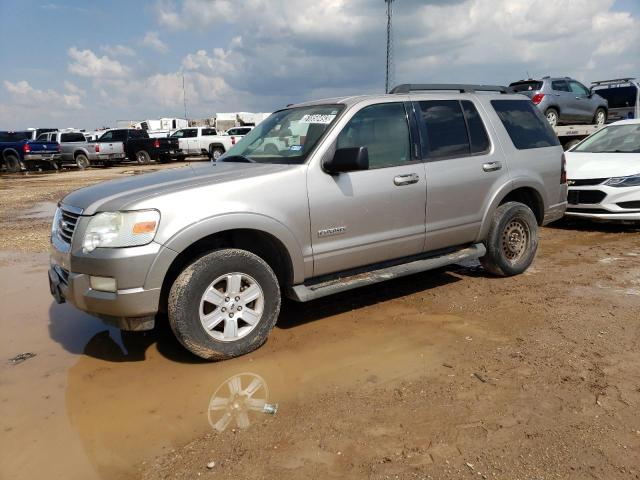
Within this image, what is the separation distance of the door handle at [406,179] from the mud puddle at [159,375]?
118 centimetres

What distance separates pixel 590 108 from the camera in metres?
15.1

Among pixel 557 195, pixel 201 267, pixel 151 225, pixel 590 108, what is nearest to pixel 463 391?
pixel 201 267

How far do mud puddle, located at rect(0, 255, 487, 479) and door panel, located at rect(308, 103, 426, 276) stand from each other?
1.99 ft

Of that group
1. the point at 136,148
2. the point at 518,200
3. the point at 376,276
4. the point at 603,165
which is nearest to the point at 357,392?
the point at 376,276

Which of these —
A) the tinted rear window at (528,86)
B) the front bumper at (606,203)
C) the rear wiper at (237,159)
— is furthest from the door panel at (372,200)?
the tinted rear window at (528,86)

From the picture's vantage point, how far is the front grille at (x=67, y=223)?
360 centimetres

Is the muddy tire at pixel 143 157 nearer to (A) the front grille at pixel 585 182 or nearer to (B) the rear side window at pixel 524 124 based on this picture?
(A) the front grille at pixel 585 182

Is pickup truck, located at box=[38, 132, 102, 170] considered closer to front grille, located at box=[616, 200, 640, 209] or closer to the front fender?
front grille, located at box=[616, 200, 640, 209]

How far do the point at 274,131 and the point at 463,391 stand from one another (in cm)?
279

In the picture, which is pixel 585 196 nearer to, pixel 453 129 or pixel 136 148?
pixel 453 129

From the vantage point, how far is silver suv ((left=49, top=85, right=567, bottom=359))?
11.2ft

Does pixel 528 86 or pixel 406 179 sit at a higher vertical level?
pixel 528 86

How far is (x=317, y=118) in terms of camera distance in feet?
14.4

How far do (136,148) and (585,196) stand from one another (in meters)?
22.0
